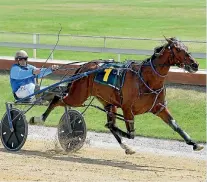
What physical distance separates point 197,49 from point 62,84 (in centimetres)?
1272

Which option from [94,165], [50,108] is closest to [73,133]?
[50,108]

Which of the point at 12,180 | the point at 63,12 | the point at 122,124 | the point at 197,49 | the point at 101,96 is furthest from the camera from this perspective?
the point at 63,12

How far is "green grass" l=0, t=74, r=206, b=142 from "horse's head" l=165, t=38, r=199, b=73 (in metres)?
3.37

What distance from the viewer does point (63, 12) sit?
4431 cm

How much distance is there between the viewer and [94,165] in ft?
38.5

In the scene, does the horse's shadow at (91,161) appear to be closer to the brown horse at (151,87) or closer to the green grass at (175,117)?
the brown horse at (151,87)

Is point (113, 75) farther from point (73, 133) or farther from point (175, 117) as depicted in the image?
point (175, 117)

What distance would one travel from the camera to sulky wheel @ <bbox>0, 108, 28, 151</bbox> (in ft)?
43.3

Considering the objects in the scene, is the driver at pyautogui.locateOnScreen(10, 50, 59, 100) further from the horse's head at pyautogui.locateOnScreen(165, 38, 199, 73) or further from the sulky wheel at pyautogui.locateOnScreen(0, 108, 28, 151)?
the horse's head at pyautogui.locateOnScreen(165, 38, 199, 73)

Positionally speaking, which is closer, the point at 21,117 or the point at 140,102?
the point at 140,102

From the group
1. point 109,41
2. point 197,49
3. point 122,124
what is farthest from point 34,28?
point 122,124

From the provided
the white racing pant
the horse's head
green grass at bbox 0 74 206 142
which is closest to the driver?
the white racing pant

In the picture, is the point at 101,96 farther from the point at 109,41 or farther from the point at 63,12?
the point at 63,12

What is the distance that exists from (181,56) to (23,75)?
2.87 metres
